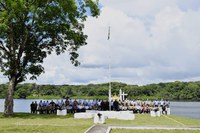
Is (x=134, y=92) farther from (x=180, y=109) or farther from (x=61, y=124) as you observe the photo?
(x=61, y=124)

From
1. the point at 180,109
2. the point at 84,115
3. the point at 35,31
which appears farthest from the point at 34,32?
the point at 180,109

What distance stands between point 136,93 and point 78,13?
90.1 meters

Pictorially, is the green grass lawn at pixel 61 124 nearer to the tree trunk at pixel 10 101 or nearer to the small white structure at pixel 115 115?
the small white structure at pixel 115 115

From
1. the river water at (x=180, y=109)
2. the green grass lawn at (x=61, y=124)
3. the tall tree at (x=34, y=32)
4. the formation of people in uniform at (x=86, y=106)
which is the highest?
the tall tree at (x=34, y=32)

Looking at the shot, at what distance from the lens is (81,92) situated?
13388cm

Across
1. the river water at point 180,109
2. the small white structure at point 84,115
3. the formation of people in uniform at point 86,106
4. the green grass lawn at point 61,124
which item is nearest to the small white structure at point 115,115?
the small white structure at point 84,115

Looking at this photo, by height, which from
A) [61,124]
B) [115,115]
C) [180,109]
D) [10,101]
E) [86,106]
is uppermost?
[10,101]

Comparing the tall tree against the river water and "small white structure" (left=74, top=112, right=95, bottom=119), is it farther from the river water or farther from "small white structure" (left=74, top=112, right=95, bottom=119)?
the river water

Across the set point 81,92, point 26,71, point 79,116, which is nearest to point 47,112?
point 26,71

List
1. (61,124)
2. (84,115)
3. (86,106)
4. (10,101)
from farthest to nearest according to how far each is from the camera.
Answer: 1. (86,106)
2. (10,101)
3. (84,115)
4. (61,124)

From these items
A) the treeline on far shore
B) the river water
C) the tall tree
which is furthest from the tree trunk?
the treeline on far shore

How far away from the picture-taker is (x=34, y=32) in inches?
1302

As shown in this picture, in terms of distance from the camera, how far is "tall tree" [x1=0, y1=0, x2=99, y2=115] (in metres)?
30.2

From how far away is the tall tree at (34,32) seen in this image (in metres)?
30.2
